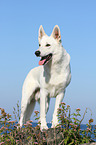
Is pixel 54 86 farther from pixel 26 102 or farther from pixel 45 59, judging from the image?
pixel 26 102

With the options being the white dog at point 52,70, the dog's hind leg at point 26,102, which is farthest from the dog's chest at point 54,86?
the dog's hind leg at point 26,102

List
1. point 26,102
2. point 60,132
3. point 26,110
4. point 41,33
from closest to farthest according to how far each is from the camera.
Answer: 1. point 60,132
2. point 41,33
3. point 26,102
4. point 26,110

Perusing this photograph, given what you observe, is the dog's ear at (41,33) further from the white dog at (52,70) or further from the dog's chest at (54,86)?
the dog's chest at (54,86)

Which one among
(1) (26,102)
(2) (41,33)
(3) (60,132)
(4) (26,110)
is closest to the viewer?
(3) (60,132)

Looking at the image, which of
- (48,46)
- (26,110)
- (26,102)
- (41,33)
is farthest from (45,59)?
(26,110)

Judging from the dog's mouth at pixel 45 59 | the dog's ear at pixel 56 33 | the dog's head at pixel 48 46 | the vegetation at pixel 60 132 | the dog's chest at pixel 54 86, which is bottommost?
the vegetation at pixel 60 132

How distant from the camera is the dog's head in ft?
19.8

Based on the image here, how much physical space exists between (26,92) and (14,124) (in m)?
1.87

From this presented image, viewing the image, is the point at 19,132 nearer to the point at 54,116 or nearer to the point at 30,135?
the point at 30,135

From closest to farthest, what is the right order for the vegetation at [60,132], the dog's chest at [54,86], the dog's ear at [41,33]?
1. the vegetation at [60,132]
2. the dog's chest at [54,86]
3. the dog's ear at [41,33]

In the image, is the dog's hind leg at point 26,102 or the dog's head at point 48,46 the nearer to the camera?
the dog's head at point 48,46

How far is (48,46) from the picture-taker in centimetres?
623

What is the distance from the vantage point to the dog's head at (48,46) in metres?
6.04

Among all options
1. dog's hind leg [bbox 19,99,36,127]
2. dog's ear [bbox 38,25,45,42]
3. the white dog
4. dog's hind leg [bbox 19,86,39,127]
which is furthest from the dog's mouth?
dog's hind leg [bbox 19,99,36,127]
